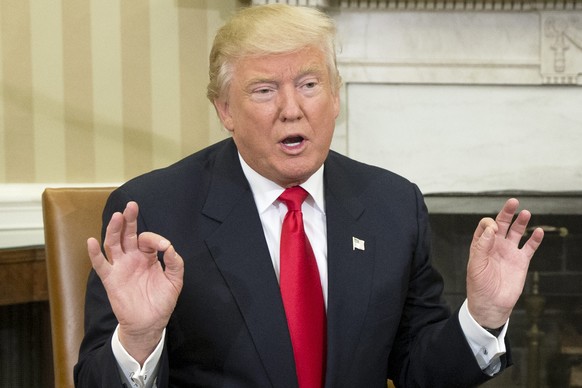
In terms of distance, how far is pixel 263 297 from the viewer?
1643mm

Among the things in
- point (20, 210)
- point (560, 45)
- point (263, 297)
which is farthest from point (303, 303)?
point (560, 45)

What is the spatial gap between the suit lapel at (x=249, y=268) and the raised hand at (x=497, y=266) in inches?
13.4

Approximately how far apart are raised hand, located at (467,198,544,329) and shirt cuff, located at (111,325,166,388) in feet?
1.75

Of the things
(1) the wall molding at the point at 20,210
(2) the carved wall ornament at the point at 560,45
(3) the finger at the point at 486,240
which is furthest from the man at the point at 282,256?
(2) the carved wall ornament at the point at 560,45

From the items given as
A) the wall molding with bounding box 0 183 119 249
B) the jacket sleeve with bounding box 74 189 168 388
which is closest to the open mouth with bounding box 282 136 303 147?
the jacket sleeve with bounding box 74 189 168 388

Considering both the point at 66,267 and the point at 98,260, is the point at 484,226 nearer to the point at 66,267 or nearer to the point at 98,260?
the point at 98,260

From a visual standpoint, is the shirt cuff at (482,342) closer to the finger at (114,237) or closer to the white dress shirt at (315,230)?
the white dress shirt at (315,230)

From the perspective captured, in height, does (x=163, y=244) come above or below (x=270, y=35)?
below

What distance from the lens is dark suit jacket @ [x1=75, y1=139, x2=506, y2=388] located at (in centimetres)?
163

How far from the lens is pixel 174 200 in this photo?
173 cm

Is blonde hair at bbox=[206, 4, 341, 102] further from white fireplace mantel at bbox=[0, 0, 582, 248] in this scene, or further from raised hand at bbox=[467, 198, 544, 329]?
white fireplace mantel at bbox=[0, 0, 582, 248]

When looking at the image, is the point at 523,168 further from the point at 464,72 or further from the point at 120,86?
the point at 120,86

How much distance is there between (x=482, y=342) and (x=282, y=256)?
0.38 metres

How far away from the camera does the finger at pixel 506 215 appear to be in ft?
4.91
